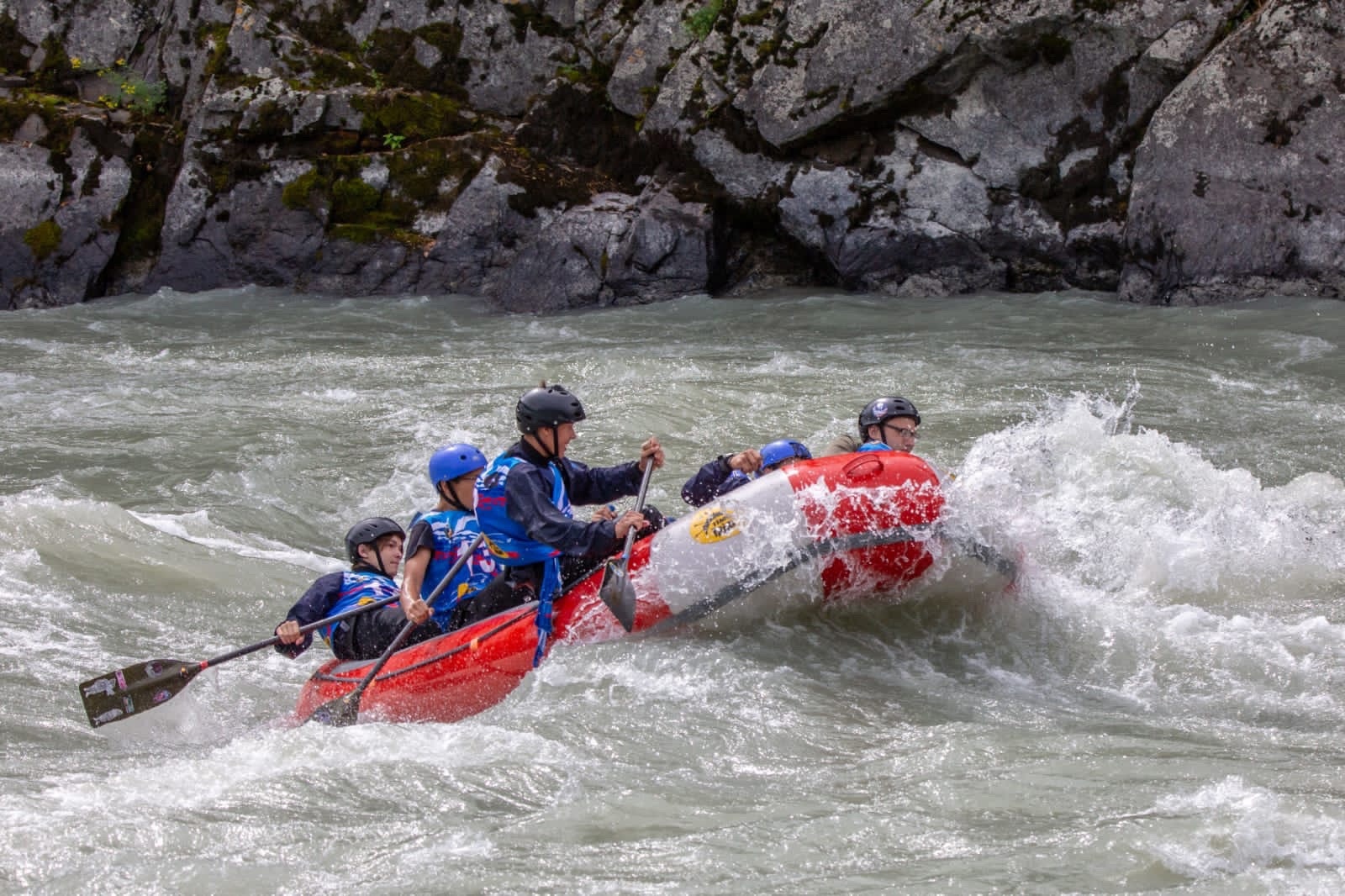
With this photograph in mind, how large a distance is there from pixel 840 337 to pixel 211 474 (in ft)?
20.4

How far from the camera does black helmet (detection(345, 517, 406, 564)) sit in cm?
657

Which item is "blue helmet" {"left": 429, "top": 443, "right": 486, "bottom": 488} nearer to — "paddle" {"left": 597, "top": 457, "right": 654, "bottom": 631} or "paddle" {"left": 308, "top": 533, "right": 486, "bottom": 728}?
"paddle" {"left": 308, "top": 533, "right": 486, "bottom": 728}

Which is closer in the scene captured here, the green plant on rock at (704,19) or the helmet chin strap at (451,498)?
the helmet chin strap at (451,498)

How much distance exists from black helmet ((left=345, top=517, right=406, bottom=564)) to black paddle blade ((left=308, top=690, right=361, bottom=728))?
0.95 m

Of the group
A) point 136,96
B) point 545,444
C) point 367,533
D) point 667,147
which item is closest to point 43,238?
point 136,96

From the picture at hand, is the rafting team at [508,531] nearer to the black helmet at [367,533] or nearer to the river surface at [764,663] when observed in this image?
the black helmet at [367,533]

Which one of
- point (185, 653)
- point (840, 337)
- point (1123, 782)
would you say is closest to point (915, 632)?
point (1123, 782)

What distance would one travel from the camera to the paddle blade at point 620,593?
5.41m

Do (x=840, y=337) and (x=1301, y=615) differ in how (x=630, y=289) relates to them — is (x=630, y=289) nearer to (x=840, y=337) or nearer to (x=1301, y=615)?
(x=840, y=337)

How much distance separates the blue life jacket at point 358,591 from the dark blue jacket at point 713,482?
1.46 meters

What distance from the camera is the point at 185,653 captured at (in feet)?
22.9

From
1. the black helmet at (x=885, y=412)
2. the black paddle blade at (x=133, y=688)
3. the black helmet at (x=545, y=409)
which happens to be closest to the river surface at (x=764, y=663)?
the black paddle blade at (x=133, y=688)

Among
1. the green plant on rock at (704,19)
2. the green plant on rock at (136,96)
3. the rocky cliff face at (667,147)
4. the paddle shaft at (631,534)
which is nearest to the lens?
the paddle shaft at (631,534)

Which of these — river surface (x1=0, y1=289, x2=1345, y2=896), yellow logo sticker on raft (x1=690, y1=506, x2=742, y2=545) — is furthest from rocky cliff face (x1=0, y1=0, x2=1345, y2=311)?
yellow logo sticker on raft (x1=690, y1=506, x2=742, y2=545)
